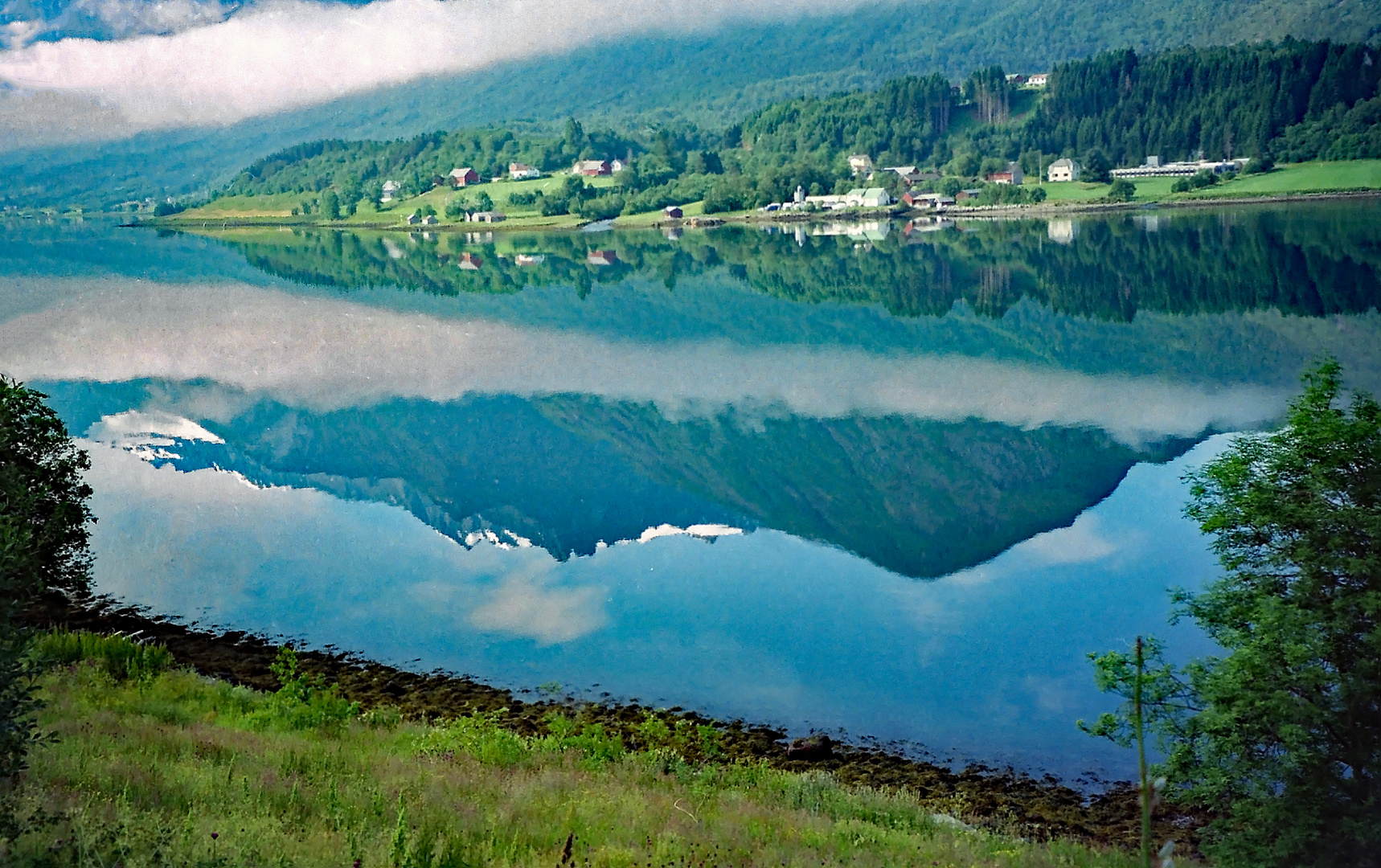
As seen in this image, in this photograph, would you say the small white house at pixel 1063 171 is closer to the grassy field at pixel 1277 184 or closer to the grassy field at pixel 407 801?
the grassy field at pixel 1277 184

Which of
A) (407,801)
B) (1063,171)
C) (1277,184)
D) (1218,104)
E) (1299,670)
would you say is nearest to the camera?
(407,801)

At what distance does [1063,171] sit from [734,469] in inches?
5959

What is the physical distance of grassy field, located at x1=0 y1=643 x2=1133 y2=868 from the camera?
8.84 metres

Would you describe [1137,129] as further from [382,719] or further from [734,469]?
[382,719]

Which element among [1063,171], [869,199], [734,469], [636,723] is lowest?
[869,199]

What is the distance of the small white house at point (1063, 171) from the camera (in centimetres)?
16875

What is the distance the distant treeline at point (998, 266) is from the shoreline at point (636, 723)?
4492 centimetres

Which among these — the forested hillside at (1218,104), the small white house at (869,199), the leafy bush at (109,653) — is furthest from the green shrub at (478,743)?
the small white house at (869,199)

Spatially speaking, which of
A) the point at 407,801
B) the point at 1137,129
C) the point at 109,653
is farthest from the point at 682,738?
the point at 1137,129

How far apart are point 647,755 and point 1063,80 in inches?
8065

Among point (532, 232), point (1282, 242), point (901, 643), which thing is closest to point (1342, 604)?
point (901, 643)

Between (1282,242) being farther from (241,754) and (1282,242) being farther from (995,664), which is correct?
(241,754)

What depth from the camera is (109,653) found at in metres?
18.9

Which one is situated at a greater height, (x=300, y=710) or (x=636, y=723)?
(x=300, y=710)
